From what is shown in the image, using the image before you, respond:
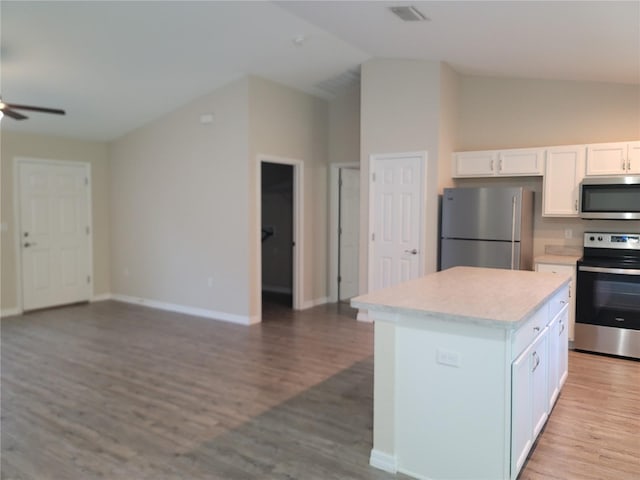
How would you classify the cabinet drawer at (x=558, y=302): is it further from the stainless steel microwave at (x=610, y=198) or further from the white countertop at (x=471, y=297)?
the stainless steel microwave at (x=610, y=198)

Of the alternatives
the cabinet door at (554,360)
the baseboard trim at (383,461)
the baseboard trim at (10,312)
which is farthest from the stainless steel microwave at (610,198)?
the baseboard trim at (10,312)

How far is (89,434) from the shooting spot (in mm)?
2936

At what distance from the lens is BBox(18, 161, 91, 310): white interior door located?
20.8ft

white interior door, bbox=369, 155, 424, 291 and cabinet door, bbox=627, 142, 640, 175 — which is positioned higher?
Result: cabinet door, bbox=627, 142, 640, 175

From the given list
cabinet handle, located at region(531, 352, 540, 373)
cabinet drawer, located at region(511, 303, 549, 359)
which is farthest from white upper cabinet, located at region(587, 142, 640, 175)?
cabinet handle, located at region(531, 352, 540, 373)

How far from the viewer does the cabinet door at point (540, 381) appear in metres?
2.55

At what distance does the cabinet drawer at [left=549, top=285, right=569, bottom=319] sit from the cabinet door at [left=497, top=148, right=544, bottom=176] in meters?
1.88

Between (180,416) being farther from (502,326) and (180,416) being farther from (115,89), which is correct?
(115,89)

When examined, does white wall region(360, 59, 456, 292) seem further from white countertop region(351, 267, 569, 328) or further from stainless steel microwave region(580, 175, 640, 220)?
white countertop region(351, 267, 569, 328)

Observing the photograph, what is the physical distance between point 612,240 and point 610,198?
0.49 metres

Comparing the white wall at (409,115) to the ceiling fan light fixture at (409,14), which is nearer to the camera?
the ceiling fan light fixture at (409,14)

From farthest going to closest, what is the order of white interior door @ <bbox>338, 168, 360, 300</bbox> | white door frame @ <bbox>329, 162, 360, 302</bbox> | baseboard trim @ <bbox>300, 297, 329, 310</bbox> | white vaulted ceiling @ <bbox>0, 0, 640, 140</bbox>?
white interior door @ <bbox>338, 168, 360, 300</bbox> → white door frame @ <bbox>329, 162, 360, 302</bbox> → baseboard trim @ <bbox>300, 297, 329, 310</bbox> → white vaulted ceiling @ <bbox>0, 0, 640, 140</bbox>

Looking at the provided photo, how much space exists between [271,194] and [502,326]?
615cm

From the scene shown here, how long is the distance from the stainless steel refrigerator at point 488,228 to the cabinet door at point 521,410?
2.51 m
